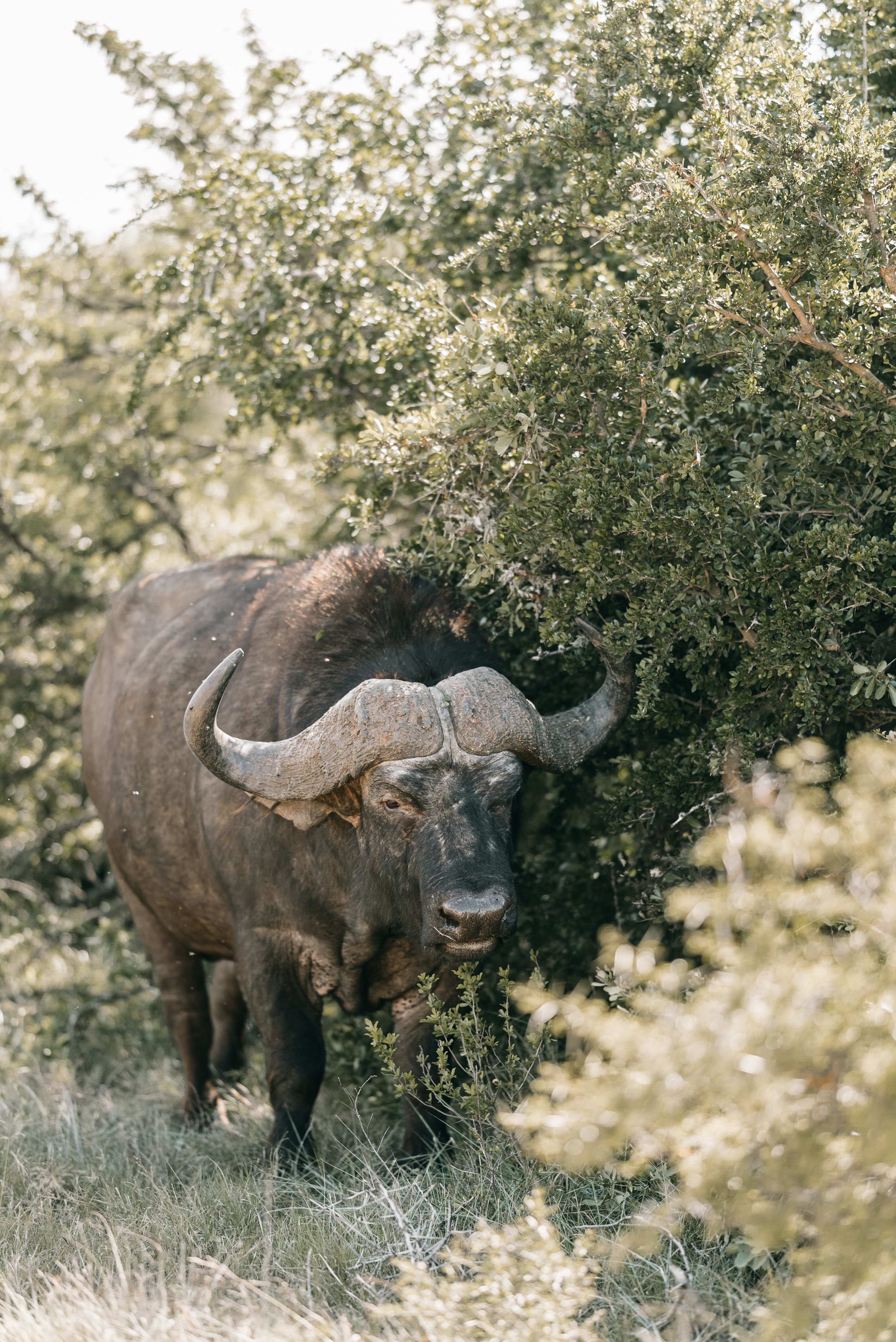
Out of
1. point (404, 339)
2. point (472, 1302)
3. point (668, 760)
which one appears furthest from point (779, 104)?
point (472, 1302)

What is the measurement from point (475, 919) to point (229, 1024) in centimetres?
331

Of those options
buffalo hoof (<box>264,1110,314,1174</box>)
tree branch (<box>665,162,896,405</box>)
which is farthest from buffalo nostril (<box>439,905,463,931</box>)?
A: tree branch (<box>665,162,896,405</box>)

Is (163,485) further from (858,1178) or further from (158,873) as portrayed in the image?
(858,1178)

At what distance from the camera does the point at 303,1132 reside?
461 centimetres

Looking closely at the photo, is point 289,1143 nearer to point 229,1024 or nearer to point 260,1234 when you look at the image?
point 260,1234

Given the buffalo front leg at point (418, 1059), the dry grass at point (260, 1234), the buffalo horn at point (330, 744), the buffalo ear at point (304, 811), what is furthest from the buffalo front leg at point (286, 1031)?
the buffalo horn at point (330, 744)

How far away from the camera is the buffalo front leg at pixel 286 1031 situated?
460cm

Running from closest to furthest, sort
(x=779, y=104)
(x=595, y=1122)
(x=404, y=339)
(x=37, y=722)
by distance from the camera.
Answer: (x=595, y=1122)
(x=779, y=104)
(x=404, y=339)
(x=37, y=722)

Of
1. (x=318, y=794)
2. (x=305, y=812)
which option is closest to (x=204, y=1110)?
(x=305, y=812)

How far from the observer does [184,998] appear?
596cm

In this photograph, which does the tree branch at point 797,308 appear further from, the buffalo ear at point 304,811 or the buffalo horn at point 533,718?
the buffalo ear at point 304,811

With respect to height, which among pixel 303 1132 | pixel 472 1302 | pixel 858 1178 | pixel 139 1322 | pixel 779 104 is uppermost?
pixel 779 104

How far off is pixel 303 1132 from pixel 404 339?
311 cm

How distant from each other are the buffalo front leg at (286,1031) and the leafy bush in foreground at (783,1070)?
7.17ft
